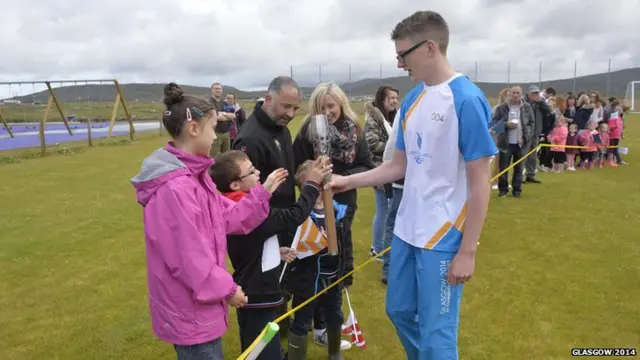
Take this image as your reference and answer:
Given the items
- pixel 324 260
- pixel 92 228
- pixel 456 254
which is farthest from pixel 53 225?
pixel 456 254

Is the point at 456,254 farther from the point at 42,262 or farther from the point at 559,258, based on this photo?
the point at 42,262

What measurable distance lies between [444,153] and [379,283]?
334 cm

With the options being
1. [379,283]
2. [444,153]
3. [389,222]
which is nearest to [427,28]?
[444,153]

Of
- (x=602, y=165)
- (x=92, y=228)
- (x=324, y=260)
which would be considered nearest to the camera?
(x=324, y=260)

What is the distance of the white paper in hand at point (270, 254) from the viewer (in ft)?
9.85

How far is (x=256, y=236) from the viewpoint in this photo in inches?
116

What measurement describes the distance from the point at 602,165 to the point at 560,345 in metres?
12.3

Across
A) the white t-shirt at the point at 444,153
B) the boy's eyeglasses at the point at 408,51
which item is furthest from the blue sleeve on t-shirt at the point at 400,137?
the boy's eyeglasses at the point at 408,51

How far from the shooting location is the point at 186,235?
2.27 m

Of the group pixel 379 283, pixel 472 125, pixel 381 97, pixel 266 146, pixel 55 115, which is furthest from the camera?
pixel 55 115

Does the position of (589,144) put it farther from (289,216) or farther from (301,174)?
(289,216)

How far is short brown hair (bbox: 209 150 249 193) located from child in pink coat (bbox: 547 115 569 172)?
500 inches

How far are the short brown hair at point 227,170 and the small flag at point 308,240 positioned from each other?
73 cm

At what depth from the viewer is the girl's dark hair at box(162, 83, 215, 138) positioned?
2.45 m
